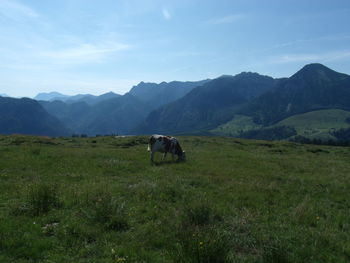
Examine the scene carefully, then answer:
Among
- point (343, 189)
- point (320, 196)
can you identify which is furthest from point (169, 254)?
point (343, 189)

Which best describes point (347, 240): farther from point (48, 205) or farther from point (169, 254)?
point (48, 205)

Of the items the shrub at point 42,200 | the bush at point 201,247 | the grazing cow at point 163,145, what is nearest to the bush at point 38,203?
the shrub at point 42,200

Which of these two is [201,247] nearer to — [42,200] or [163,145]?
[42,200]

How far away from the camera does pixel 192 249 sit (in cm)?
770

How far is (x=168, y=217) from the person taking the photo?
37.8 feet

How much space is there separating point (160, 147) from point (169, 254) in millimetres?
19040

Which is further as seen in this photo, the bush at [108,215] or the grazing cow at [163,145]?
the grazing cow at [163,145]

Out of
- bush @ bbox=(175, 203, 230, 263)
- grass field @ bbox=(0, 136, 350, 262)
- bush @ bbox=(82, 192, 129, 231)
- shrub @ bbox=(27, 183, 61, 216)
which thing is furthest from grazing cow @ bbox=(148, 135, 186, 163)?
bush @ bbox=(175, 203, 230, 263)

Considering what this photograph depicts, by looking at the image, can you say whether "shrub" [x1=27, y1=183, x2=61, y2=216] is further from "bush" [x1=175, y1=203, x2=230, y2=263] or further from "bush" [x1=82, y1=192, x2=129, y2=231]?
"bush" [x1=175, y1=203, x2=230, y2=263]

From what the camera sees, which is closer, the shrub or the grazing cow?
the shrub

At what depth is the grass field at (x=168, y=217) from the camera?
327 inches

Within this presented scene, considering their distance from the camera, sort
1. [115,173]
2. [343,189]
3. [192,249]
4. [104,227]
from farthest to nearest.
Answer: [115,173], [343,189], [104,227], [192,249]

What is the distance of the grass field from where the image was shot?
8305mm

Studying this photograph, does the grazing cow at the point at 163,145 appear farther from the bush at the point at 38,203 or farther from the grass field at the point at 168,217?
the bush at the point at 38,203
